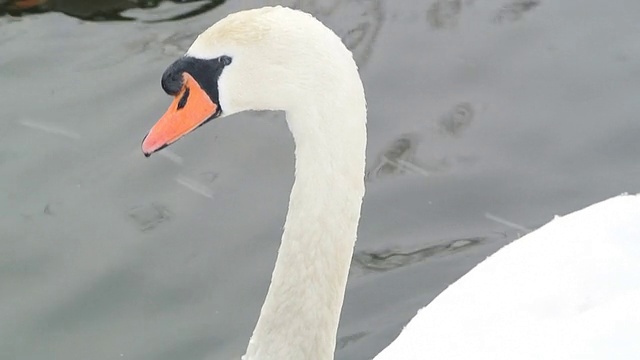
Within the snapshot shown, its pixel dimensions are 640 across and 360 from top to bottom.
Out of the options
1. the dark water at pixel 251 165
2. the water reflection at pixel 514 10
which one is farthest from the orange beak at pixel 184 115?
the water reflection at pixel 514 10

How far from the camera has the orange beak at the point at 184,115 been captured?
259 centimetres

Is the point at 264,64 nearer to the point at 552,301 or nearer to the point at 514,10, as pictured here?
the point at 552,301

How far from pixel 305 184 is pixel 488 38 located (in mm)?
3276

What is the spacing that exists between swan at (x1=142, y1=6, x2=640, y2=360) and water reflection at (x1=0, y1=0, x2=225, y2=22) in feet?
9.79

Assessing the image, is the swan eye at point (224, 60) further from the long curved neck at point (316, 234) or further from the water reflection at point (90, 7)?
the water reflection at point (90, 7)

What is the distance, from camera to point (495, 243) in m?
4.49

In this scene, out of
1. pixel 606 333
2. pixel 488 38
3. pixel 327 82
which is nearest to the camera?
pixel 327 82

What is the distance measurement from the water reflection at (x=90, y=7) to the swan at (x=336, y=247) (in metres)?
2.99

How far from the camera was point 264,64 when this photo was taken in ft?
8.16

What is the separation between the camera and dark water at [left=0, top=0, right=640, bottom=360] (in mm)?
4176

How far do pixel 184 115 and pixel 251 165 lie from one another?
2.20 metres

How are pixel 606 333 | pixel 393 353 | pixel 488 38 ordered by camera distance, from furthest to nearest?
1. pixel 488 38
2. pixel 393 353
3. pixel 606 333

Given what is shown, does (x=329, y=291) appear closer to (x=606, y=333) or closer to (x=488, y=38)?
(x=606, y=333)

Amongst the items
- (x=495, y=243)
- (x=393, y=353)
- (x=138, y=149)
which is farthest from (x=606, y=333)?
(x=138, y=149)
